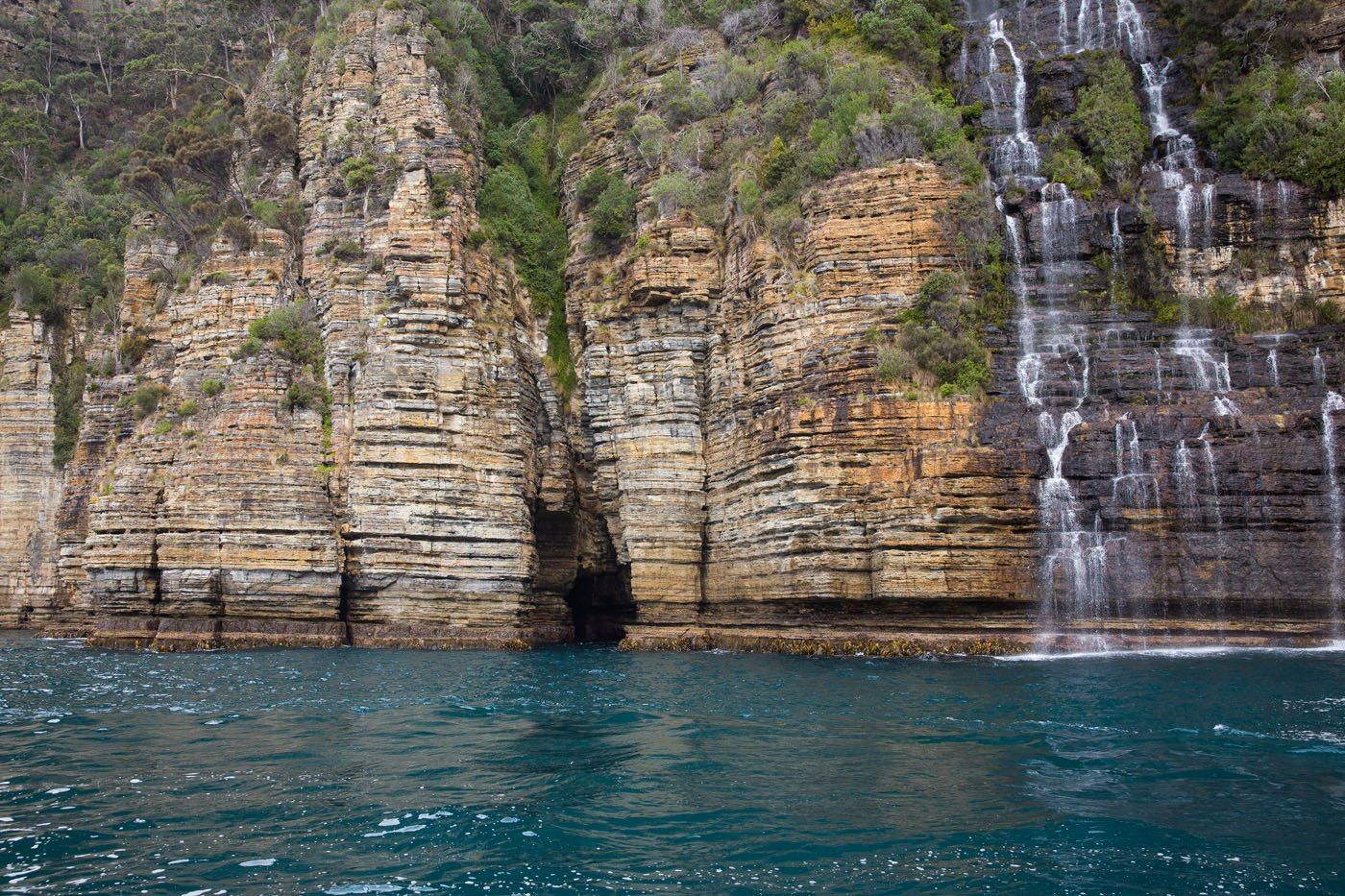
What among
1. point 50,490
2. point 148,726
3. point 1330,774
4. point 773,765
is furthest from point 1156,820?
point 50,490

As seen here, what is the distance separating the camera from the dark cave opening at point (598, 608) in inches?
1606

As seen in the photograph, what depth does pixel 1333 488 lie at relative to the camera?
79.5 feet

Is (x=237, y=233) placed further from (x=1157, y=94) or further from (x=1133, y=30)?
(x=1133, y=30)

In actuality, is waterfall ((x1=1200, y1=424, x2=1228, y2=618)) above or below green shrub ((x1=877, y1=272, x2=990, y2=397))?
below

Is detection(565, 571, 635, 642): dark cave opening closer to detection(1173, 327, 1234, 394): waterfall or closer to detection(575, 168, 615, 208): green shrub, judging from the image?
detection(575, 168, 615, 208): green shrub

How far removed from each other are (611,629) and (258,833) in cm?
3304

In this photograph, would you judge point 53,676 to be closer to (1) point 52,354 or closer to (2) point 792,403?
(2) point 792,403

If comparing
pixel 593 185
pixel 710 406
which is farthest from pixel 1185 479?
pixel 593 185

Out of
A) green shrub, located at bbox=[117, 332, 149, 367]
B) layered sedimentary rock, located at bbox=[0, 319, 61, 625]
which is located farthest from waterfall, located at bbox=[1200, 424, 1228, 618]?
layered sedimentary rock, located at bbox=[0, 319, 61, 625]

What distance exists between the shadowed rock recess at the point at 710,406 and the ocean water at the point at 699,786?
5.46m

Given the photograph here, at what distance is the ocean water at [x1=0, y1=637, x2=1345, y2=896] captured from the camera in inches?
329

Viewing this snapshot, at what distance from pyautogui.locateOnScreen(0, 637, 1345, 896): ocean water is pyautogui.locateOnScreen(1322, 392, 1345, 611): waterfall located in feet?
14.3

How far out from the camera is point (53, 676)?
945 inches

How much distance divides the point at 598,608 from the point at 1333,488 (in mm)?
27910
